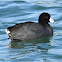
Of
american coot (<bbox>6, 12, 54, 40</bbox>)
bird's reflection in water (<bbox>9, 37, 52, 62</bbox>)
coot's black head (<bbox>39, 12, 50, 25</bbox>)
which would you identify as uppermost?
coot's black head (<bbox>39, 12, 50, 25</bbox>)

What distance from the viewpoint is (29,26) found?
973 cm

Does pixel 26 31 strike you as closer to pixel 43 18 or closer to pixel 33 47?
pixel 33 47

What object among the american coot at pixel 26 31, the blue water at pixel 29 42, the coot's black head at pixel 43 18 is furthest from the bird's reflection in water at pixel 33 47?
the coot's black head at pixel 43 18

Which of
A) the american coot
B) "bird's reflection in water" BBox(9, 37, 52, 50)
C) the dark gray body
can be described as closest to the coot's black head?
the american coot

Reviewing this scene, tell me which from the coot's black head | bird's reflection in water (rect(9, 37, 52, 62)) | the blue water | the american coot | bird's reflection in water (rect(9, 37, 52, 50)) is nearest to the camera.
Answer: the blue water

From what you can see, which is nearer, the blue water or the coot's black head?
the blue water

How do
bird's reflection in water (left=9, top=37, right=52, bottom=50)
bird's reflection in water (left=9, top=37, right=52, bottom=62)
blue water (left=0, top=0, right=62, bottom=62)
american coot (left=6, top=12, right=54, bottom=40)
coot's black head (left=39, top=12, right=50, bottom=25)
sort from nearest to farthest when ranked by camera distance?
1. blue water (left=0, top=0, right=62, bottom=62)
2. bird's reflection in water (left=9, top=37, right=52, bottom=62)
3. bird's reflection in water (left=9, top=37, right=52, bottom=50)
4. american coot (left=6, top=12, right=54, bottom=40)
5. coot's black head (left=39, top=12, right=50, bottom=25)

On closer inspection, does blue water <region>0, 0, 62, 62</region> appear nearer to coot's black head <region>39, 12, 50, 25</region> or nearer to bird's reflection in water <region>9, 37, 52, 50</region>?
bird's reflection in water <region>9, 37, 52, 50</region>

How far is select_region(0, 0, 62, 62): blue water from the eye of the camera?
820 centimetres

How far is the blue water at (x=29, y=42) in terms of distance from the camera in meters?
8.20

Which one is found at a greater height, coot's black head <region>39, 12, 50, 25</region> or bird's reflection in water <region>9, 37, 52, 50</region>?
coot's black head <region>39, 12, 50, 25</region>

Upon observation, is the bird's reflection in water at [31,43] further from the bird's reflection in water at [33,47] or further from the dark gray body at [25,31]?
the dark gray body at [25,31]

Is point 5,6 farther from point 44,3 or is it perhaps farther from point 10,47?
point 10,47

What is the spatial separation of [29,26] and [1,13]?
394 centimetres
